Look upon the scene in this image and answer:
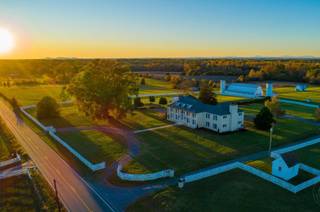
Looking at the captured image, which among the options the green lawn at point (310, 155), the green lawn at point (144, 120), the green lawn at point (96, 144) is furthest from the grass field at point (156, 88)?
the green lawn at point (310, 155)

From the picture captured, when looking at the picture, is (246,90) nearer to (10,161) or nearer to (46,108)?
(46,108)

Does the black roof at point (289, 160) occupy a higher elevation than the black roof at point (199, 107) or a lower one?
lower

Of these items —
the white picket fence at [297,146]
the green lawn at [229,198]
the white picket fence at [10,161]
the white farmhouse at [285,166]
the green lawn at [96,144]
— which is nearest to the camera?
the green lawn at [229,198]

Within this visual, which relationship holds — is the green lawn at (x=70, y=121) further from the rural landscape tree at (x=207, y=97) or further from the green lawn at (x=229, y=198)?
the green lawn at (x=229, y=198)

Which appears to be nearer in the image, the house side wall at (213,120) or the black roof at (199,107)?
the house side wall at (213,120)

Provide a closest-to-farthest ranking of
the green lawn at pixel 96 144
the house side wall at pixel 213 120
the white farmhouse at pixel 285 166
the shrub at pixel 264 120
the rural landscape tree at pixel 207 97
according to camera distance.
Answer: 1. the white farmhouse at pixel 285 166
2. the green lawn at pixel 96 144
3. the house side wall at pixel 213 120
4. the shrub at pixel 264 120
5. the rural landscape tree at pixel 207 97

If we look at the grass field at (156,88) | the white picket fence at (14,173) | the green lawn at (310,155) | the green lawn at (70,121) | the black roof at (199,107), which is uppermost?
the black roof at (199,107)

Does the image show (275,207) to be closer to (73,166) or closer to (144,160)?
(144,160)

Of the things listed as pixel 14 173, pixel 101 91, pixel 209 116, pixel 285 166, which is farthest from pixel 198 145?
pixel 14 173
